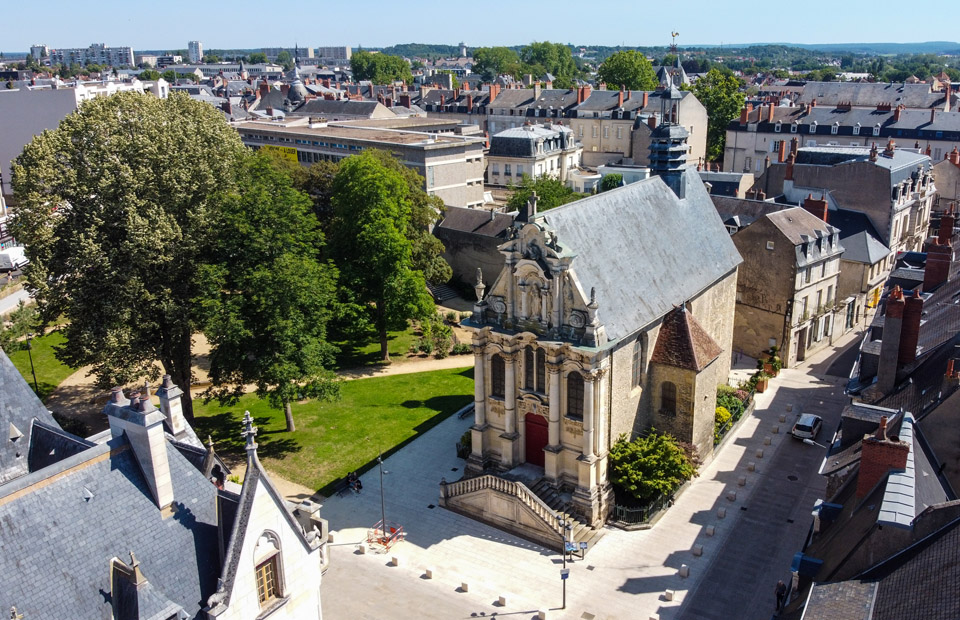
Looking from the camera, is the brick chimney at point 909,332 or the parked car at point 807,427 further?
the parked car at point 807,427

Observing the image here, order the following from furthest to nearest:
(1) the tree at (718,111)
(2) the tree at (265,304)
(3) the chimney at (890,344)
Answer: (1) the tree at (718,111)
(2) the tree at (265,304)
(3) the chimney at (890,344)

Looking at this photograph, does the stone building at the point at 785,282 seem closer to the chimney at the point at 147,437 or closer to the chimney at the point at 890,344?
the chimney at the point at 890,344

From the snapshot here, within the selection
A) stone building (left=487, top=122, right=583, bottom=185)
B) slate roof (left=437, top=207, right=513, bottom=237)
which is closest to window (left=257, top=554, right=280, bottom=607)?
slate roof (left=437, top=207, right=513, bottom=237)

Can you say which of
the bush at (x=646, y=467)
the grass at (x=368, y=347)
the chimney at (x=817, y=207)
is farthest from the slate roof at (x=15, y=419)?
the chimney at (x=817, y=207)

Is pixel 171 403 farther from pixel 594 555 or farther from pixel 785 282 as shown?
pixel 785 282

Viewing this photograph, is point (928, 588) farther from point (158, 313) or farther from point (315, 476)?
point (158, 313)
